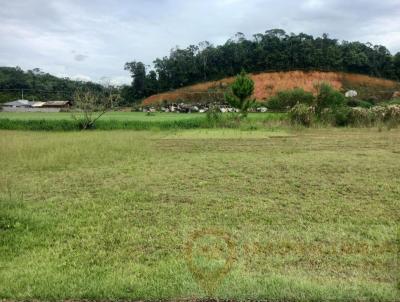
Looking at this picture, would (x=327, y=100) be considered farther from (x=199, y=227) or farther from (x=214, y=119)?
(x=199, y=227)

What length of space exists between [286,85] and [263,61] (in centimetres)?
709

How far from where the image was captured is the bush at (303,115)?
21.6 m

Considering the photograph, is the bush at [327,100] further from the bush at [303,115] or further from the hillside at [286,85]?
the hillside at [286,85]

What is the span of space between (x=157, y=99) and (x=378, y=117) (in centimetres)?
3639

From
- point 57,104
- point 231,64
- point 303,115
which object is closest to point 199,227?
point 303,115

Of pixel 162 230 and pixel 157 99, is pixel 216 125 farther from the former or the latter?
pixel 157 99

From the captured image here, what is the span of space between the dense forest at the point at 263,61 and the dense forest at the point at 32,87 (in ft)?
27.8

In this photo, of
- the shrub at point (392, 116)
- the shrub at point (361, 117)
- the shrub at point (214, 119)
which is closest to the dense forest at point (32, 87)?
the shrub at point (214, 119)

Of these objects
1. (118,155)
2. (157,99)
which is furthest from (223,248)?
(157,99)

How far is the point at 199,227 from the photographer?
4684 mm

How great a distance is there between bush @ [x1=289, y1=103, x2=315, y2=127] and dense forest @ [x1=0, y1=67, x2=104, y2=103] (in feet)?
122

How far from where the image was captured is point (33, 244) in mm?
4207

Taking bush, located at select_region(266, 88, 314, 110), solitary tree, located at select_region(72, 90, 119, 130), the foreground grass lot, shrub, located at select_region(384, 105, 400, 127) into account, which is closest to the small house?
solitary tree, located at select_region(72, 90, 119, 130)

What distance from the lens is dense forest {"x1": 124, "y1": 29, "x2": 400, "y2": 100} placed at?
56219mm
